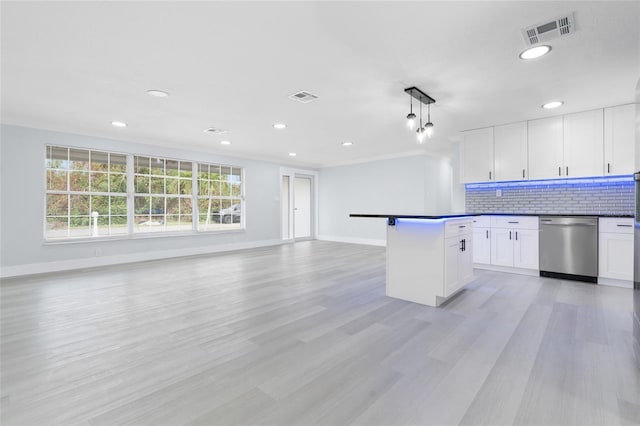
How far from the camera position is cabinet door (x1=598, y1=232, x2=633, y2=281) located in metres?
3.79

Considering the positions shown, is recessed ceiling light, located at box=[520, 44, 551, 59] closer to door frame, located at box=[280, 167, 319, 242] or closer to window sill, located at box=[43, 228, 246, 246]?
window sill, located at box=[43, 228, 246, 246]

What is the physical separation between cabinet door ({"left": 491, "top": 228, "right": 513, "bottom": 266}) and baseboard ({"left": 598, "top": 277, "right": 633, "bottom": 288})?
1.04m

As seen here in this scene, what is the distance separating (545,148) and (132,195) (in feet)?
24.3

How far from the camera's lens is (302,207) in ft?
31.6

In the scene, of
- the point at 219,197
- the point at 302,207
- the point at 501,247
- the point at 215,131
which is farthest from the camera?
the point at 302,207

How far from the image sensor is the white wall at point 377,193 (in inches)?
295

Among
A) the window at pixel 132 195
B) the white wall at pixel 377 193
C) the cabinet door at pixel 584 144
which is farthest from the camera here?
the white wall at pixel 377 193

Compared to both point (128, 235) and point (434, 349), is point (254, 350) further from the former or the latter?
point (128, 235)

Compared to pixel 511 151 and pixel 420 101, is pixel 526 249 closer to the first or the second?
pixel 511 151

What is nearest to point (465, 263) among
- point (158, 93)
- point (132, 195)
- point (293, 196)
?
point (158, 93)

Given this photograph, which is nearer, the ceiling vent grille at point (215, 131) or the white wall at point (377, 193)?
the ceiling vent grille at point (215, 131)

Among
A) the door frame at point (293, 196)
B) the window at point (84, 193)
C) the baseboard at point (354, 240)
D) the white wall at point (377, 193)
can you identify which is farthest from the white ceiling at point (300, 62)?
the door frame at point (293, 196)

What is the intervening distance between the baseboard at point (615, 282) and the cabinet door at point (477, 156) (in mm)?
2055

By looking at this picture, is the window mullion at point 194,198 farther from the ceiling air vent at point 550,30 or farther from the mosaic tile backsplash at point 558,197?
the ceiling air vent at point 550,30
